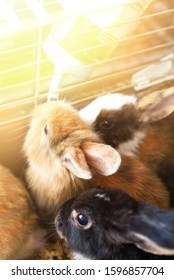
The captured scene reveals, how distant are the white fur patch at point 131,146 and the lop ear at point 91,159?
0.23m

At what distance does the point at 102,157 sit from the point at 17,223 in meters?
0.28

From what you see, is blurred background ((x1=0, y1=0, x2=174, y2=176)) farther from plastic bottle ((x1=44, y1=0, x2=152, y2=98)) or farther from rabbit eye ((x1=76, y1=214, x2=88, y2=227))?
rabbit eye ((x1=76, y1=214, x2=88, y2=227))

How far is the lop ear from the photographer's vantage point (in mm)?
1060

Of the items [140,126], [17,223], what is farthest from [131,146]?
[17,223]

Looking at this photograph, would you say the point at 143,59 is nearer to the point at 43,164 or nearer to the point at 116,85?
the point at 116,85

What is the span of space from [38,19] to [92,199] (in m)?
0.45

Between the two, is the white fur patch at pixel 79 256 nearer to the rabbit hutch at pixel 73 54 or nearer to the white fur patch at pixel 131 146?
the rabbit hutch at pixel 73 54

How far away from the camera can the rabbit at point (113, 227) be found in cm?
96

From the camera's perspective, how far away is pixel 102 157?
1086 mm

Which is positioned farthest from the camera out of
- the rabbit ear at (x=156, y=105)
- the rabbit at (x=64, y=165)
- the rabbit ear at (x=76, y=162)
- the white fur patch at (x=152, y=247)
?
the rabbit ear at (x=156, y=105)

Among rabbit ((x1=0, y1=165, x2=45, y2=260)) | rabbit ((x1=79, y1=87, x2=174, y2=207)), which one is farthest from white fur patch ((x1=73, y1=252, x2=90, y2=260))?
rabbit ((x1=79, y1=87, x2=174, y2=207))

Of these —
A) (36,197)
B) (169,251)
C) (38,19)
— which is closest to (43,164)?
(36,197)

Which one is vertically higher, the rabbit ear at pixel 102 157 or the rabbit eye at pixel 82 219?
the rabbit ear at pixel 102 157

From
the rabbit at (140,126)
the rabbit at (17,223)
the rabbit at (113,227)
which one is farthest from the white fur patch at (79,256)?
the rabbit at (140,126)
